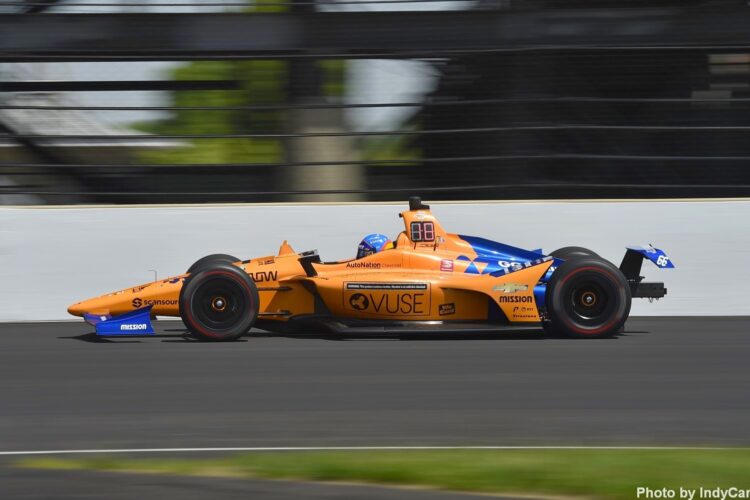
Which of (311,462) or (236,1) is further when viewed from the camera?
(236,1)

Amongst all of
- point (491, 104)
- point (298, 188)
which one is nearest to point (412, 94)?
point (491, 104)

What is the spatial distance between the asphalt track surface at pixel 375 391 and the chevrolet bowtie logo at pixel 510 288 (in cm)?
45

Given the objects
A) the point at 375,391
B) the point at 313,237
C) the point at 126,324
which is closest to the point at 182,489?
the point at 375,391

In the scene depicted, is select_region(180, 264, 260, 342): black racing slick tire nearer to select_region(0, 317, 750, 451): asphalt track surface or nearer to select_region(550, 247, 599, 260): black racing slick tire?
select_region(0, 317, 750, 451): asphalt track surface

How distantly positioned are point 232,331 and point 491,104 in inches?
165

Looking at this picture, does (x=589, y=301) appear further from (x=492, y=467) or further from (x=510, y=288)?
(x=492, y=467)

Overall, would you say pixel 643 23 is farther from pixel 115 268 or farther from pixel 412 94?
pixel 115 268

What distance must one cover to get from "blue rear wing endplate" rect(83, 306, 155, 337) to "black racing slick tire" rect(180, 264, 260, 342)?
396mm

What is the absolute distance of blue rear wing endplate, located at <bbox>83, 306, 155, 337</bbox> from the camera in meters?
9.87

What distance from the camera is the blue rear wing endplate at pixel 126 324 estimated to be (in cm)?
987

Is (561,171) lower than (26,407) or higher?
higher

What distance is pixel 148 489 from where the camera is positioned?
16.0 ft

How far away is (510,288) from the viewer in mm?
9672

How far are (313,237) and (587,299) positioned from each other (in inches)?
128
